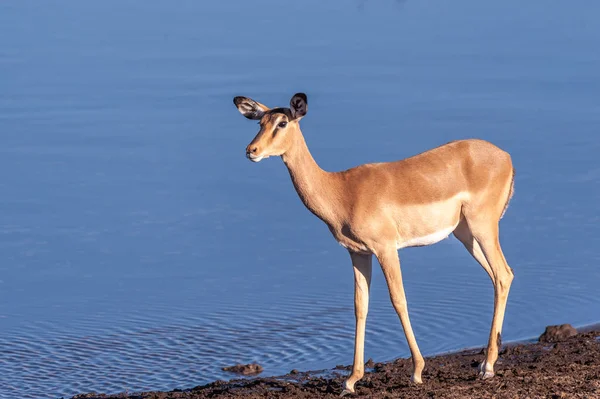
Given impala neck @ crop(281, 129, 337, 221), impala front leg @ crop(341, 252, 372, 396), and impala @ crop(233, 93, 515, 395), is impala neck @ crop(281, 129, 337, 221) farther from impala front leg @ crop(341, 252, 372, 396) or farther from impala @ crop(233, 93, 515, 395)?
impala front leg @ crop(341, 252, 372, 396)

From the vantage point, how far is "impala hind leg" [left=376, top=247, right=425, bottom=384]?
30.9ft

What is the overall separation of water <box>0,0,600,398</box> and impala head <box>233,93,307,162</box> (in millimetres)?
2941

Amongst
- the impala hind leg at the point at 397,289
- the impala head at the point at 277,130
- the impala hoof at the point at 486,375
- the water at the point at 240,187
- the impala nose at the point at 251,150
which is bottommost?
the impala hoof at the point at 486,375

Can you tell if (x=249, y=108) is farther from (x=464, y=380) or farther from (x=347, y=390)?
(x=464, y=380)

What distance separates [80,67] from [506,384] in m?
16.9

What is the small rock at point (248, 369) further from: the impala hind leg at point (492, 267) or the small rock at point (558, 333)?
the small rock at point (558, 333)

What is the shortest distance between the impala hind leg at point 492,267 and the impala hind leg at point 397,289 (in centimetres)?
61

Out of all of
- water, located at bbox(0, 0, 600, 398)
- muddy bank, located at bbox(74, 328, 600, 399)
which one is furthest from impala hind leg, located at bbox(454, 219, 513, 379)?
water, located at bbox(0, 0, 600, 398)

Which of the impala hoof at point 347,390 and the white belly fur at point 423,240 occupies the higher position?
the white belly fur at point 423,240

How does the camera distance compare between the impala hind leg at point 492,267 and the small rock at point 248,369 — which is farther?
the small rock at point 248,369

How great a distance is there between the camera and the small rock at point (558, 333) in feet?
37.7

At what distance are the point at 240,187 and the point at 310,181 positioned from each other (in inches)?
288

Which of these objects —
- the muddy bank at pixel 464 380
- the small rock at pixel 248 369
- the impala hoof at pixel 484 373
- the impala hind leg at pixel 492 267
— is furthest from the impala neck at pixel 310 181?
the small rock at pixel 248 369

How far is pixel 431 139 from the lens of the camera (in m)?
18.5
